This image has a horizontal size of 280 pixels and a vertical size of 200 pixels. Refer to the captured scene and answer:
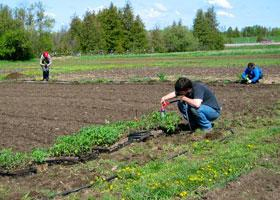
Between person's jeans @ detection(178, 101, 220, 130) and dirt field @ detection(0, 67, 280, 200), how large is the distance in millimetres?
455

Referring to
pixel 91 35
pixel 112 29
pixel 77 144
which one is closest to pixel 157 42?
pixel 112 29

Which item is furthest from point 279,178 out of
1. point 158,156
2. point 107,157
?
point 107,157

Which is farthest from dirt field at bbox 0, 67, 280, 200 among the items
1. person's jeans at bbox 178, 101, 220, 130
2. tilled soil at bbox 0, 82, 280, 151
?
person's jeans at bbox 178, 101, 220, 130

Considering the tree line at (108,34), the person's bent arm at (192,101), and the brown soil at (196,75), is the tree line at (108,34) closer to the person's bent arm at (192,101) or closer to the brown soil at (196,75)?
the brown soil at (196,75)

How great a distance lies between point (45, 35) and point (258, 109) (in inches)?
2393

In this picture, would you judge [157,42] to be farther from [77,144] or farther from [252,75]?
[77,144]

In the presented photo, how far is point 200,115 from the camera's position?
948cm

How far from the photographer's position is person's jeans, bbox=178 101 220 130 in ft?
31.1

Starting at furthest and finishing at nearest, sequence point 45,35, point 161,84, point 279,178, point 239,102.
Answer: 1. point 45,35
2. point 161,84
3. point 239,102
4. point 279,178

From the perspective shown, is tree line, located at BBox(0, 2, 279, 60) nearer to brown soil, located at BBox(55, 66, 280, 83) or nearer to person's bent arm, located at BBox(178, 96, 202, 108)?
brown soil, located at BBox(55, 66, 280, 83)

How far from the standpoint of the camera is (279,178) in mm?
6355

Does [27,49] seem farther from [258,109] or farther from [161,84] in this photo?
[258,109]

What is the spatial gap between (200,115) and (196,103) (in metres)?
0.42

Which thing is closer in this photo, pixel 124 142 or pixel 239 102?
pixel 124 142
